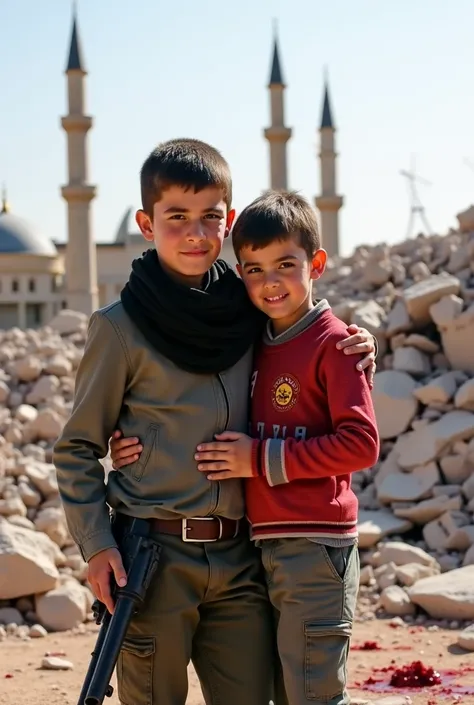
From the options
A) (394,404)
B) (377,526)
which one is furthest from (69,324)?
(377,526)

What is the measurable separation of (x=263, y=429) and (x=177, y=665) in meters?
0.65

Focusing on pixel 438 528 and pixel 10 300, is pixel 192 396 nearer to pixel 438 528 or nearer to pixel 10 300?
pixel 438 528

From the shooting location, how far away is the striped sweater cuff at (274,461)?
2936mm

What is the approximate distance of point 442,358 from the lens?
946cm

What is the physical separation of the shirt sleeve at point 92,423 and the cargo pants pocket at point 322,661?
22.9 inches

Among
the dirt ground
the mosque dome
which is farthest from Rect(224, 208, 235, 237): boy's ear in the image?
the mosque dome

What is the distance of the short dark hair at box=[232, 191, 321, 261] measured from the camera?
303 centimetres

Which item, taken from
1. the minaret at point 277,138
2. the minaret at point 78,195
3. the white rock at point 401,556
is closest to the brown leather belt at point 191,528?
the white rock at point 401,556

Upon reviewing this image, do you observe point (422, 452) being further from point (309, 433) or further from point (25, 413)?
point (309, 433)

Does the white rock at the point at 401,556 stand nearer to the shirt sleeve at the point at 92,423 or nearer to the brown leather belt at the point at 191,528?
the brown leather belt at the point at 191,528

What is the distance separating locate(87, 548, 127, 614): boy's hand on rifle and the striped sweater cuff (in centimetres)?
43

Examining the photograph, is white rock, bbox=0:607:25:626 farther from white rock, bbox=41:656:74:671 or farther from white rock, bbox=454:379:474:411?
white rock, bbox=454:379:474:411

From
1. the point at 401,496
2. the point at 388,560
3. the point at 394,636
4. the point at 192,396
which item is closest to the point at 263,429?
the point at 192,396

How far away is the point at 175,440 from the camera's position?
301 cm
